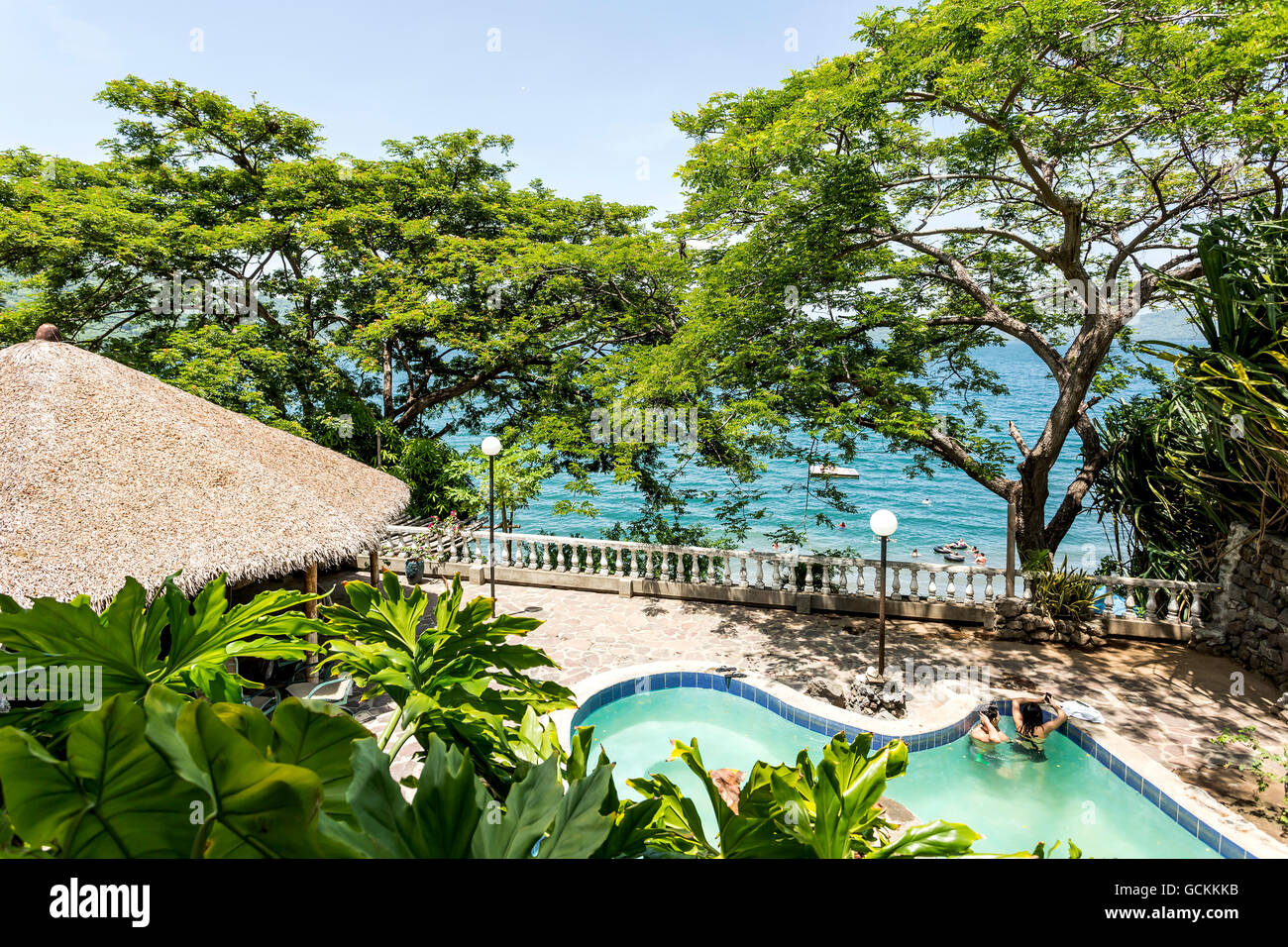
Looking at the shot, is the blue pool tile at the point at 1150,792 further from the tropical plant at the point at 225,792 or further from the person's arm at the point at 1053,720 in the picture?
the tropical plant at the point at 225,792

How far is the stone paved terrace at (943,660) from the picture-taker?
645 cm

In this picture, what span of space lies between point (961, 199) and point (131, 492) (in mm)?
13257

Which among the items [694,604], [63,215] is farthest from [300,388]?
[694,604]

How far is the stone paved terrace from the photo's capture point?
6.45 m

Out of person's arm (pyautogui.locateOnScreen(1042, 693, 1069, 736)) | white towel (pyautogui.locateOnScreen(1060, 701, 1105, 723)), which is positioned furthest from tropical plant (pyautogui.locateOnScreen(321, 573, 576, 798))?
white towel (pyautogui.locateOnScreen(1060, 701, 1105, 723))

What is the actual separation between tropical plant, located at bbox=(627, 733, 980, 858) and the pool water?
4522 mm

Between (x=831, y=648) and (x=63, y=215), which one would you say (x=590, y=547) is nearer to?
(x=831, y=648)

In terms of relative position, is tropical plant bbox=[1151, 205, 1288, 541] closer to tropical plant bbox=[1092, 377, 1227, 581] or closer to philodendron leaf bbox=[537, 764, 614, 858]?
tropical plant bbox=[1092, 377, 1227, 581]

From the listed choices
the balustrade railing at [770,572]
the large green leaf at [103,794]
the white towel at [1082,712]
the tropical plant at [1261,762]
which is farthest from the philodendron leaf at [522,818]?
the balustrade railing at [770,572]

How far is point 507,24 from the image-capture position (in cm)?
1134

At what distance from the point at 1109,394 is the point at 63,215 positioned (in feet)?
75.6

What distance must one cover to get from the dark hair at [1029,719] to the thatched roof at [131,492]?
8.39 meters

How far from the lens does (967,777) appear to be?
249 inches

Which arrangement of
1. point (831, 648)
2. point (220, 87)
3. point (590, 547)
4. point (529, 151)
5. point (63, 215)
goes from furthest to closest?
point (529, 151)
point (220, 87)
point (63, 215)
point (590, 547)
point (831, 648)
